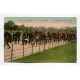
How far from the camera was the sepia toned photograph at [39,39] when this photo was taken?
252 cm

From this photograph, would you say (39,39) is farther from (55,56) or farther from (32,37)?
(55,56)

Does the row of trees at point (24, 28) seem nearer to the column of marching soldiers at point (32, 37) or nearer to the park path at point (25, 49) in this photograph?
the column of marching soldiers at point (32, 37)

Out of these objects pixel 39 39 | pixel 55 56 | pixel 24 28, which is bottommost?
pixel 55 56

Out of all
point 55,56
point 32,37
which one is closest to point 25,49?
point 32,37

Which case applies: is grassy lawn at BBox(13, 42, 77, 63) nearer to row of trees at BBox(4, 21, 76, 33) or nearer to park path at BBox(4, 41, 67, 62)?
park path at BBox(4, 41, 67, 62)

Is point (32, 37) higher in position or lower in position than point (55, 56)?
higher

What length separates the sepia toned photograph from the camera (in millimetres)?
2518

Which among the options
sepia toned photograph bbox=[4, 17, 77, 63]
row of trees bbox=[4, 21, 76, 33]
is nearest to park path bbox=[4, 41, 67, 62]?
sepia toned photograph bbox=[4, 17, 77, 63]

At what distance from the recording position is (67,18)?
8.24 feet

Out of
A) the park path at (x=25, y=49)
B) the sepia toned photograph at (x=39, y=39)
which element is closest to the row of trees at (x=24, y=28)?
the sepia toned photograph at (x=39, y=39)

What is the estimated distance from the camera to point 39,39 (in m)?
2.53
